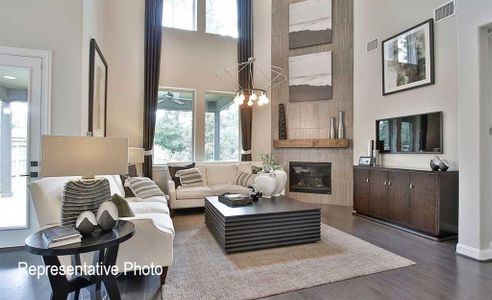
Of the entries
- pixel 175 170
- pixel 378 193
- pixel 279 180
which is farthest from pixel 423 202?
pixel 175 170

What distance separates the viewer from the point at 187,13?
6141 millimetres

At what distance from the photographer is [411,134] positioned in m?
4.16

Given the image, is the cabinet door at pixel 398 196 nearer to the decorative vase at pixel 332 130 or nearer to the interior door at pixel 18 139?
the decorative vase at pixel 332 130

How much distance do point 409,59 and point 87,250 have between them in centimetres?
482

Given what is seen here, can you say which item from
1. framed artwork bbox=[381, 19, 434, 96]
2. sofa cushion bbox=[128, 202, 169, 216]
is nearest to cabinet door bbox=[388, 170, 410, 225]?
framed artwork bbox=[381, 19, 434, 96]

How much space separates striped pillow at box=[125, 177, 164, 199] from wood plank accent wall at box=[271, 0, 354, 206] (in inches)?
123

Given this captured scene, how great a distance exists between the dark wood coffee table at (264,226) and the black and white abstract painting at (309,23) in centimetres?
400

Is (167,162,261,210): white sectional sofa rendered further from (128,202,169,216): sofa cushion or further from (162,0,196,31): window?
(162,0,196,31): window

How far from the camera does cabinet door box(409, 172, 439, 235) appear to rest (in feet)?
11.3

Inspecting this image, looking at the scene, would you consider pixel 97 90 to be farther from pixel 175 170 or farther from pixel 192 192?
pixel 192 192

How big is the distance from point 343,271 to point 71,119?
339 centimetres

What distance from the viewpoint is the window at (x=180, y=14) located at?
5973 millimetres

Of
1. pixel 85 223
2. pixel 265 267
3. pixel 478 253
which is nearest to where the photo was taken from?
pixel 85 223

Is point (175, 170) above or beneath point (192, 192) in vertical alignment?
above
